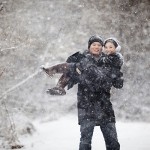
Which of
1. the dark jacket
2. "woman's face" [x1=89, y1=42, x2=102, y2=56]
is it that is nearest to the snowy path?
the dark jacket

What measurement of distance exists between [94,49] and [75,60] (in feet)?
1.06

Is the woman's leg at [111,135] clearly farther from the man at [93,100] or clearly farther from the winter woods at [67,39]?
the winter woods at [67,39]

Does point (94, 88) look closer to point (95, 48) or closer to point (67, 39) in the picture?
point (95, 48)

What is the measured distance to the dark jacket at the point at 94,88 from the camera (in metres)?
5.54

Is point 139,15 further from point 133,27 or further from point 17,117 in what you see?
point 17,117

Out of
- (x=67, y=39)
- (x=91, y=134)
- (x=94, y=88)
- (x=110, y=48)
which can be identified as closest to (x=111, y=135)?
(x=91, y=134)

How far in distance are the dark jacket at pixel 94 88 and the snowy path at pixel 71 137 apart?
72.8 inches

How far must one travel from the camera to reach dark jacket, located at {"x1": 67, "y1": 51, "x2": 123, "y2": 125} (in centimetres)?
554

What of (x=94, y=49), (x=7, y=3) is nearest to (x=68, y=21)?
(x=7, y=3)

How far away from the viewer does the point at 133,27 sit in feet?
39.1

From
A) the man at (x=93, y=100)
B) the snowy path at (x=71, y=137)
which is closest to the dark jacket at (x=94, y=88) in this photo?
the man at (x=93, y=100)

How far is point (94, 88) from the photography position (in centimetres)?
558

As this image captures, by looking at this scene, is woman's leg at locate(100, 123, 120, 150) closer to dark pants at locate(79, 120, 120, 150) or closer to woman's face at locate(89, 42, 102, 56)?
dark pants at locate(79, 120, 120, 150)

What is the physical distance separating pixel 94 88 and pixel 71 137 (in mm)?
3196
